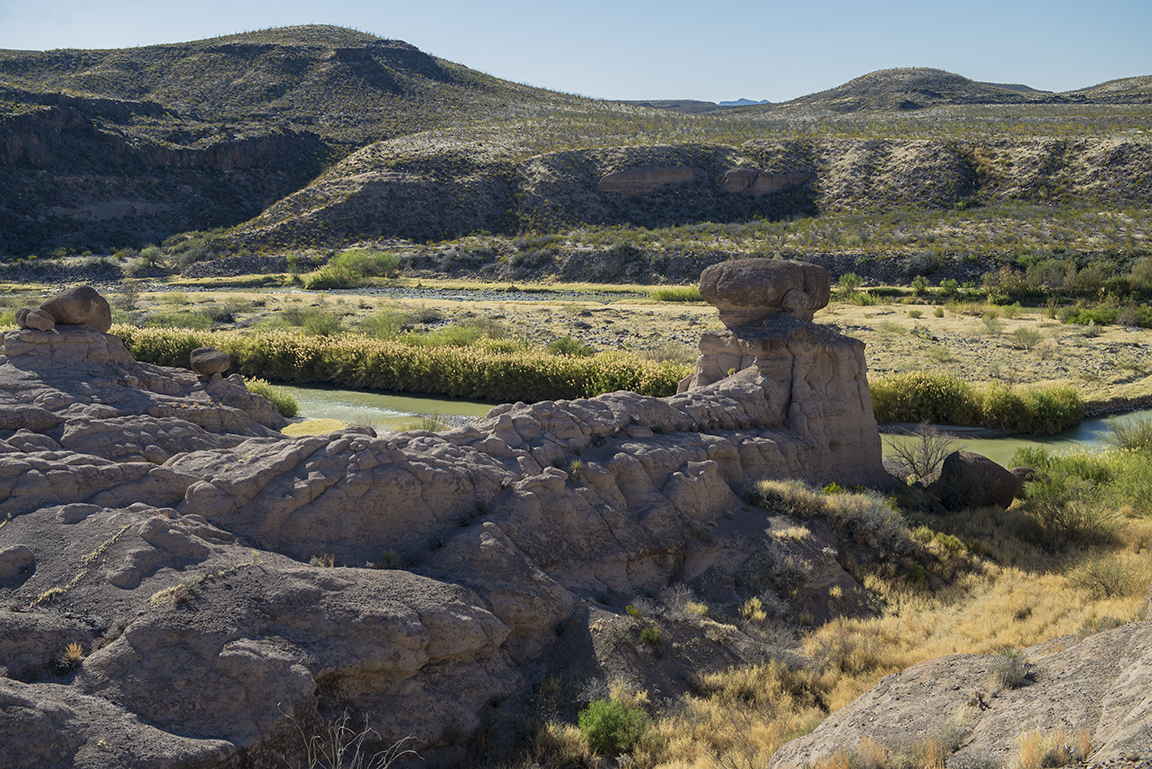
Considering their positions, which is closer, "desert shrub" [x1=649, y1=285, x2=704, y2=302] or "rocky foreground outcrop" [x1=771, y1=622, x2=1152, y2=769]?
"rocky foreground outcrop" [x1=771, y1=622, x2=1152, y2=769]

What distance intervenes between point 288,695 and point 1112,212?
5361 cm

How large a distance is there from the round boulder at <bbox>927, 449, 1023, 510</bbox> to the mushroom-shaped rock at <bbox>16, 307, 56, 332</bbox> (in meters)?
13.7

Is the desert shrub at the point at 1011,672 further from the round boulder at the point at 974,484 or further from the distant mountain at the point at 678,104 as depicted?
the distant mountain at the point at 678,104

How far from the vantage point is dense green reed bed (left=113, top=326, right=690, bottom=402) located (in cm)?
2059

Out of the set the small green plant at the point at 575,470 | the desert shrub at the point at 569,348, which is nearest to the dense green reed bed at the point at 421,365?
the desert shrub at the point at 569,348

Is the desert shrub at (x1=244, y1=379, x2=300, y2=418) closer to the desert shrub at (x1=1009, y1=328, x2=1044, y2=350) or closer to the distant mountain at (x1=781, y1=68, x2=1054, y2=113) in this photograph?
the desert shrub at (x1=1009, y1=328, x2=1044, y2=350)

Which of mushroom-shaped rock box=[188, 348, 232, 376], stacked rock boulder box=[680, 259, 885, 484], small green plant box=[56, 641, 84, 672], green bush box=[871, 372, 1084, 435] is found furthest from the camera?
green bush box=[871, 372, 1084, 435]

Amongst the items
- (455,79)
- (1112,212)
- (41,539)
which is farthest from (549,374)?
(455,79)

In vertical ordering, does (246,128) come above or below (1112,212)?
above

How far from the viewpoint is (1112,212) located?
152 ft

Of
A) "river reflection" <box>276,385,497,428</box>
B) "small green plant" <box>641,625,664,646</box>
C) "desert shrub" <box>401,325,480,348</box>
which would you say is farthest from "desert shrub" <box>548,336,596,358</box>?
"small green plant" <box>641,625,664,646</box>

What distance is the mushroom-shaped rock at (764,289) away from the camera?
12.8 metres

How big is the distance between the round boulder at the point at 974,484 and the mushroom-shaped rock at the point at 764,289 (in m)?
3.47

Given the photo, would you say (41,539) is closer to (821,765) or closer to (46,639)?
(46,639)
